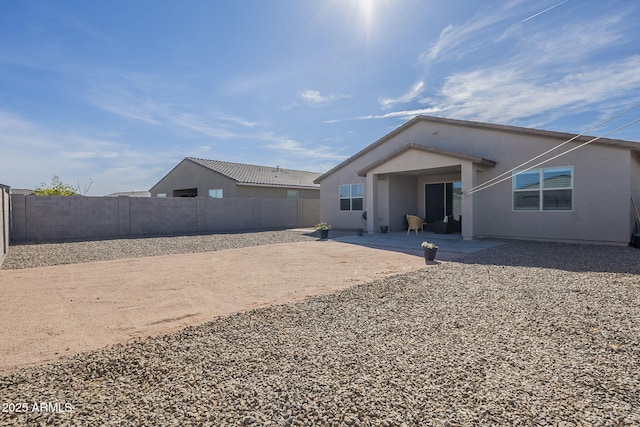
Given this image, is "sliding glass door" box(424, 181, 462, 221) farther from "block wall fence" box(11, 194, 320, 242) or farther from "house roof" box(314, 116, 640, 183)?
"block wall fence" box(11, 194, 320, 242)

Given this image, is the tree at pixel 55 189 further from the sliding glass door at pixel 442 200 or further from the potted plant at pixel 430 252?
the potted plant at pixel 430 252

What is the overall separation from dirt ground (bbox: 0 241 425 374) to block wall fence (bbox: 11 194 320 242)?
7.39 m

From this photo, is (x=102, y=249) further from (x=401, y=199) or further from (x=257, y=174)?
(x=257, y=174)

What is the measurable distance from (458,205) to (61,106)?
18.5 m

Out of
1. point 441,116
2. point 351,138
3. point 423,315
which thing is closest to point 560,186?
point 441,116

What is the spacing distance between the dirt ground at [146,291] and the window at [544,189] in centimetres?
577

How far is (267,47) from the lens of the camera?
11453 millimetres

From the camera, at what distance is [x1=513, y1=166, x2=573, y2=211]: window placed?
1105 cm

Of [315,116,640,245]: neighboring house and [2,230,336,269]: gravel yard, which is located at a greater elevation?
[315,116,640,245]: neighboring house

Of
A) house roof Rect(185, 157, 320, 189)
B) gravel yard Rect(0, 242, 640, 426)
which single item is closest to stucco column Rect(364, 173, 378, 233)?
house roof Rect(185, 157, 320, 189)

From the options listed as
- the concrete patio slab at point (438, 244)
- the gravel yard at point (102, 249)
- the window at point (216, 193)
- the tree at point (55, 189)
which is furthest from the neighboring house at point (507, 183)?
the tree at point (55, 189)

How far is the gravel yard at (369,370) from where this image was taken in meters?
2.21

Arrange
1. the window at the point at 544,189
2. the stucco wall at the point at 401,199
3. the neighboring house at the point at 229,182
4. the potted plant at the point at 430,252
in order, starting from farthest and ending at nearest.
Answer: the neighboring house at the point at 229,182 < the stucco wall at the point at 401,199 < the window at the point at 544,189 < the potted plant at the point at 430,252

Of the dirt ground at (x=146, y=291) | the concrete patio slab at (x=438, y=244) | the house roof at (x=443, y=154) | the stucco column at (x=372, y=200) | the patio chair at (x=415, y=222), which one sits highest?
the house roof at (x=443, y=154)
